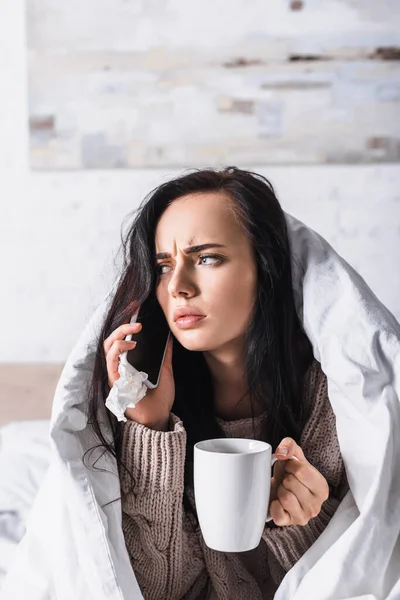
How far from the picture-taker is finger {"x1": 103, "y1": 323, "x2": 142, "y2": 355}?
0.98 metres

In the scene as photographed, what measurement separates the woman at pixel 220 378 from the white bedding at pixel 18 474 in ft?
0.90

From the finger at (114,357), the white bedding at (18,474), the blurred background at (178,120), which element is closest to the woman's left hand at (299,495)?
the finger at (114,357)

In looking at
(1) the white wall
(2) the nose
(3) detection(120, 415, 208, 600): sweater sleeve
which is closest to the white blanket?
(3) detection(120, 415, 208, 600): sweater sleeve

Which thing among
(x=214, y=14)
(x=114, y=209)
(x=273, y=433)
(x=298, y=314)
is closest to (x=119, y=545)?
(x=273, y=433)

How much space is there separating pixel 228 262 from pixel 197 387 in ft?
0.79

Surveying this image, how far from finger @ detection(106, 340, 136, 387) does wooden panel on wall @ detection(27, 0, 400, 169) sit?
3.28ft

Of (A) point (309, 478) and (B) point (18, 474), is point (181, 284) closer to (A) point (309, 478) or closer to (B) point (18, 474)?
(A) point (309, 478)

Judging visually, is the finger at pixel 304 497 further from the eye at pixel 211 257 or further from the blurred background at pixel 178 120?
the blurred background at pixel 178 120

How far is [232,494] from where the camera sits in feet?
2.53

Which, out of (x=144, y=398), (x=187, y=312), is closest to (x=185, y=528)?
(x=144, y=398)

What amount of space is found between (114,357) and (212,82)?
1096 mm

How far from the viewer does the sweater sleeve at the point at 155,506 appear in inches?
37.4

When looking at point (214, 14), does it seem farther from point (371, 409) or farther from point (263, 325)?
point (371, 409)

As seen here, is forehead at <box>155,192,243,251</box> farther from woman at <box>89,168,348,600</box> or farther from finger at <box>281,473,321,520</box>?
finger at <box>281,473,321,520</box>
